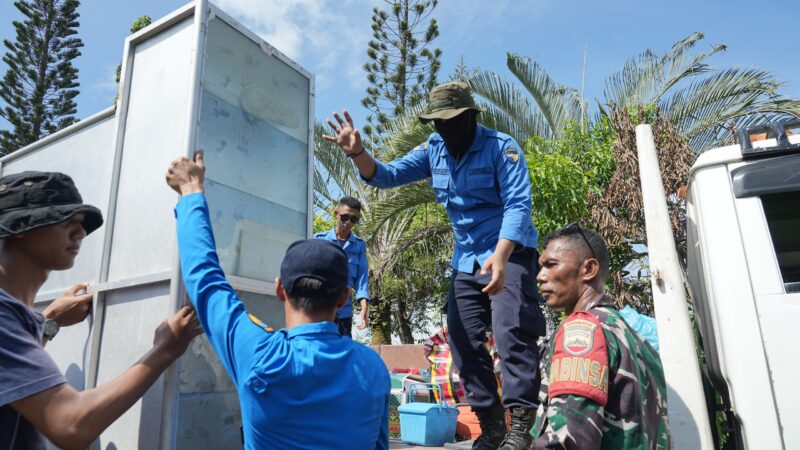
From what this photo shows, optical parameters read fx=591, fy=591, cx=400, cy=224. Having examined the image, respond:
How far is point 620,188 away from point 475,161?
15.5 ft

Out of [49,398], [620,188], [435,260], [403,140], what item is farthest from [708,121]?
[49,398]

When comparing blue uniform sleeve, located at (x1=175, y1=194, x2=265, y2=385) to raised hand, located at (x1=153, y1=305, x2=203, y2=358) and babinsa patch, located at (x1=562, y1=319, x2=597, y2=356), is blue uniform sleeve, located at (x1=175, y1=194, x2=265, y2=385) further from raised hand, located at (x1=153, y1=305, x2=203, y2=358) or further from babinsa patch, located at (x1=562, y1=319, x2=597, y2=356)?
babinsa patch, located at (x1=562, y1=319, x2=597, y2=356)

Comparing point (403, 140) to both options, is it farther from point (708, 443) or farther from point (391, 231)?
point (708, 443)

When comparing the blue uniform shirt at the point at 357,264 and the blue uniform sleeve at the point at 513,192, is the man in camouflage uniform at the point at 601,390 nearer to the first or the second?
the blue uniform sleeve at the point at 513,192

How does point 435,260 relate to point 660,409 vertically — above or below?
above

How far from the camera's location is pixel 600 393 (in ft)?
5.27

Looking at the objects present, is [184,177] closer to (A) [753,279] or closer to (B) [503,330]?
(B) [503,330]

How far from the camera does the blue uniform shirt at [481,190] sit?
2820 mm

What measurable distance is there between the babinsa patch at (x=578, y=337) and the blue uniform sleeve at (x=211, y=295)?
86 centimetres

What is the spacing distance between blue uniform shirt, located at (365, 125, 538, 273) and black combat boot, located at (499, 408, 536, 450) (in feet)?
2.44

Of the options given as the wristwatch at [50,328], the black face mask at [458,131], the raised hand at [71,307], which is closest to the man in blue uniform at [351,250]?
the black face mask at [458,131]

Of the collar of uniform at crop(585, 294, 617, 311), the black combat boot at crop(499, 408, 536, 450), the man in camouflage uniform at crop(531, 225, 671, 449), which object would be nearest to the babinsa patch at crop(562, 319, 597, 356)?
the man in camouflage uniform at crop(531, 225, 671, 449)

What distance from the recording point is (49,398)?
138 centimetres

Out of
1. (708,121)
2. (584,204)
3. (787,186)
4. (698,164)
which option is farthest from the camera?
(708,121)
